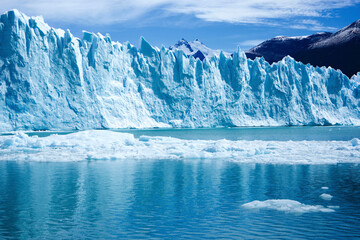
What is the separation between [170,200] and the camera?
10.5 metres

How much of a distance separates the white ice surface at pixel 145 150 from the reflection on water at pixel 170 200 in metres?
2.11

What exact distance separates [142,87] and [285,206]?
44342 mm

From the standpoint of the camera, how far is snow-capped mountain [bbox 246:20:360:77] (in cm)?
8656

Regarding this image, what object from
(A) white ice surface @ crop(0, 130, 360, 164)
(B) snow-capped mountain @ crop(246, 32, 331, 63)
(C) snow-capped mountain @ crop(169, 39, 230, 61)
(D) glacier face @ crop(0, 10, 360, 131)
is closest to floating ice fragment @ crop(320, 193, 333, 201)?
(A) white ice surface @ crop(0, 130, 360, 164)

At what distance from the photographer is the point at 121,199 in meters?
10.6

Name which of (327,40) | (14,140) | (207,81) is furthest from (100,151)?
(327,40)

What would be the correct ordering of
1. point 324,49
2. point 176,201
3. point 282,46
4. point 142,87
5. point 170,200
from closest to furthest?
point 176,201 → point 170,200 → point 142,87 → point 324,49 → point 282,46

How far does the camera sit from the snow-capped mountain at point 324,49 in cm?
8656

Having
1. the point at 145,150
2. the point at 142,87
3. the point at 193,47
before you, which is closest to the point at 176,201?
the point at 145,150

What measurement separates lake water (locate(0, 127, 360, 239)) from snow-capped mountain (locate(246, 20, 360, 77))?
76.8 metres

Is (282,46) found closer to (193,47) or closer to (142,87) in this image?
(193,47)

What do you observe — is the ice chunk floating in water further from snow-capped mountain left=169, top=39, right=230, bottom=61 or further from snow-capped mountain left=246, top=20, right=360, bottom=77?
snow-capped mountain left=169, top=39, right=230, bottom=61

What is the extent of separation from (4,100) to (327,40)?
7787 cm

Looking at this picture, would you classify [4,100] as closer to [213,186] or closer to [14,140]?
[14,140]
